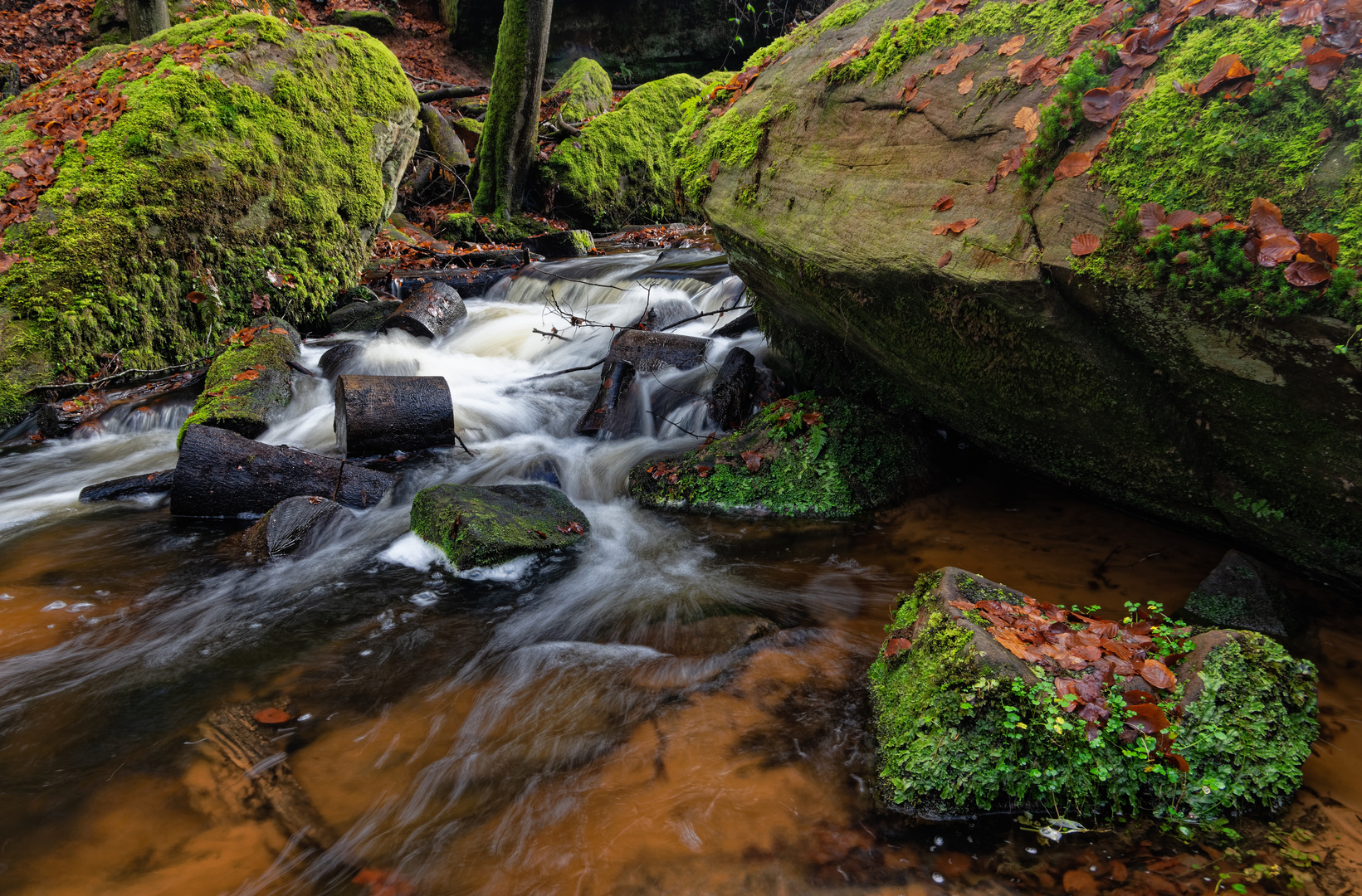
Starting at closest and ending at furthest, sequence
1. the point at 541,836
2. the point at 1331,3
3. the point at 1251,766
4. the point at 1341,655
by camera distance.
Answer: the point at 1251,766, the point at 541,836, the point at 1331,3, the point at 1341,655

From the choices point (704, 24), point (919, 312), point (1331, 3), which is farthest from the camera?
point (704, 24)

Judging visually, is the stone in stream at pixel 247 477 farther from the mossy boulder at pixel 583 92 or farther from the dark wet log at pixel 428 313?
the mossy boulder at pixel 583 92

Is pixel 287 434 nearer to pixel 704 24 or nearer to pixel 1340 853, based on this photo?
pixel 1340 853

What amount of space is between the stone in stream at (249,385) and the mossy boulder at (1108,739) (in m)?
5.45

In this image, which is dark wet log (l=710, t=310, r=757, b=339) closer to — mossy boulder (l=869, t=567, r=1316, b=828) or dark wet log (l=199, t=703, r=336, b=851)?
mossy boulder (l=869, t=567, r=1316, b=828)

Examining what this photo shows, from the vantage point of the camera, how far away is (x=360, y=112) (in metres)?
9.55

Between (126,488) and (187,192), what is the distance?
12.1 ft

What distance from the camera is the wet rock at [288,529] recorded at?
15.4ft

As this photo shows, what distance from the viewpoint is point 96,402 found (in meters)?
7.07

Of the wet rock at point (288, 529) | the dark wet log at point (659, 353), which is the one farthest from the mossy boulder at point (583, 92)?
the wet rock at point (288, 529)

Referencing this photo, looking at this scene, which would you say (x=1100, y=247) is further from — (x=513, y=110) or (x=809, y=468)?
(x=513, y=110)

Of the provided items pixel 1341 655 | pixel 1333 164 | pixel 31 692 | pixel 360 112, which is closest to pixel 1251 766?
pixel 1341 655

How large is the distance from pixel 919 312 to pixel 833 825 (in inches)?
106

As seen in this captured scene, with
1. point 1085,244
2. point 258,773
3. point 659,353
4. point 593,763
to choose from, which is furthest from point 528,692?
point 659,353
